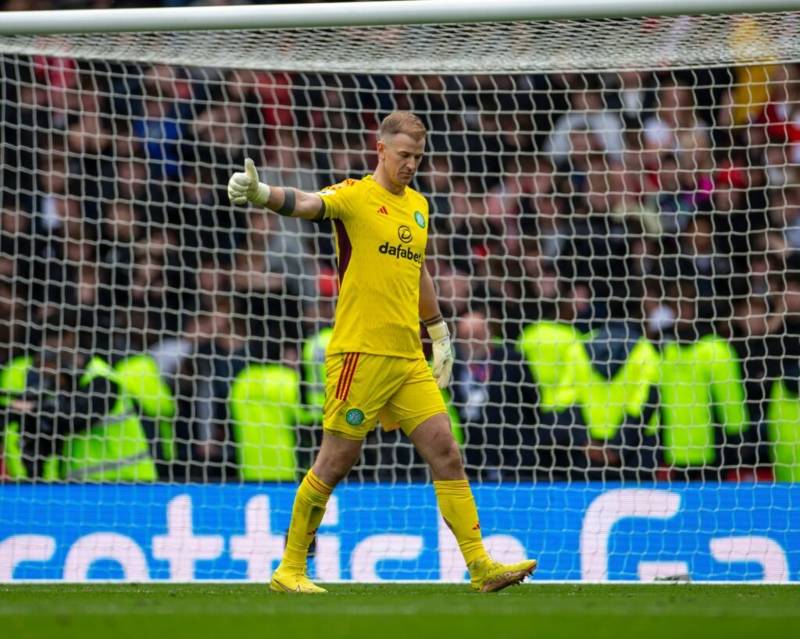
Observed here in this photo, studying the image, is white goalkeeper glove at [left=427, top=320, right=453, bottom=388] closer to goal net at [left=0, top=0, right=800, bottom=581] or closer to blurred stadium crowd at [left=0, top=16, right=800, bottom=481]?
goal net at [left=0, top=0, right=800, bottom=581]

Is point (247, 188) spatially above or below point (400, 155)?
below

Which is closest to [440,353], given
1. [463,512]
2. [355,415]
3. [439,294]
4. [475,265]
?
[355,415]

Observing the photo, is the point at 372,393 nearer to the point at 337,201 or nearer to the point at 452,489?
the point at 452,489

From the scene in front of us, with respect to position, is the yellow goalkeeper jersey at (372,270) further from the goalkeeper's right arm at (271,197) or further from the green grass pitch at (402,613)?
the green grass pitch at (402,613)

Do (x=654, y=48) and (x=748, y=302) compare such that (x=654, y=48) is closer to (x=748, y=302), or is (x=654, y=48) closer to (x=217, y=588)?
(x=748, y=302)

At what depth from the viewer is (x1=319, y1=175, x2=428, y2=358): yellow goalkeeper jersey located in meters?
5.04

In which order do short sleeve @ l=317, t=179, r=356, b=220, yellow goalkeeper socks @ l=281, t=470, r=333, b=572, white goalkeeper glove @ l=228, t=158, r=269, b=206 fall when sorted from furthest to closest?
yellow goalkeeper socks @ l=281, t=470, r=333, b=572
short sleeve @ l=317, t=179, r=356, b=220
white goalkeeper glove @ l=228, t=158, r=269, b=206

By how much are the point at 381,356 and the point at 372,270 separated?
318 millimetres

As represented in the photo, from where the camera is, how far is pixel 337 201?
4.99m

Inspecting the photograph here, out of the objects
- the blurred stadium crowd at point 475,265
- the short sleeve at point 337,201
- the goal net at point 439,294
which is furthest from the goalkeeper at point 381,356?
the blurred stadium crowd at point 475,265

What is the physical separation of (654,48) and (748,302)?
5.43 ft

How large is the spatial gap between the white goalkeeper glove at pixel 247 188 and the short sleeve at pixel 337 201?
1.01 ft

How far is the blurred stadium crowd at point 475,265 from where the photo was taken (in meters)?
7.22

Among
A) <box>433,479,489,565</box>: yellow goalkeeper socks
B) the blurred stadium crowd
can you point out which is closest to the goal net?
the blurred stadium crowd
